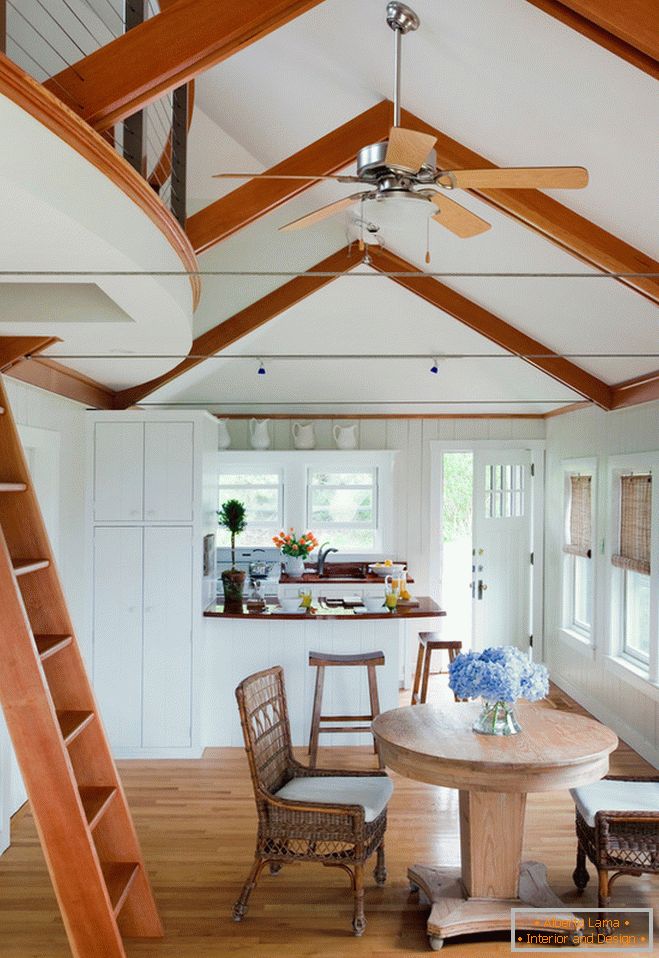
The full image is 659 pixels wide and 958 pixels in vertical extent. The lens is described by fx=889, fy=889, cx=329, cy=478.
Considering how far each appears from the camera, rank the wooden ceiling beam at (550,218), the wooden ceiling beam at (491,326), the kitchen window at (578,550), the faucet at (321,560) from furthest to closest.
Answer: the faucet at (321,560)
the kitchen window at (578,550)
the wooden ceiling beam at (491,326)
the wooden ceiling beam at (550,218)

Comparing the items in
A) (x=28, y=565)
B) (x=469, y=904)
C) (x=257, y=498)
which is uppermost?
(x=257, y=498)

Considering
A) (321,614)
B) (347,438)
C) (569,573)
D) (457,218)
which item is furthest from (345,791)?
(347,438)

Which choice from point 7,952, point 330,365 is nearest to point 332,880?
point 7,952

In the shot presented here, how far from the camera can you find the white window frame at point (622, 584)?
566cm

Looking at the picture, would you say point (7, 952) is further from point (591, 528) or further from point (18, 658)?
point (591, 528)

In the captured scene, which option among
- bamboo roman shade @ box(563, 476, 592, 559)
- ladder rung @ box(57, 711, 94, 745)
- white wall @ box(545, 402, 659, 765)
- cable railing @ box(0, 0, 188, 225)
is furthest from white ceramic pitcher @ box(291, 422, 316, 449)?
ladder rung @ box(57, 711, 94, 745)

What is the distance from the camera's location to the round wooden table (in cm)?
340

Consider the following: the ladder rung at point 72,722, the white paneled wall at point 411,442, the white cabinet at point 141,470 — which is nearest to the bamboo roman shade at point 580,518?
the white paneled wall at point 411,442

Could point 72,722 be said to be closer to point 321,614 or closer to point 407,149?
point 407,149

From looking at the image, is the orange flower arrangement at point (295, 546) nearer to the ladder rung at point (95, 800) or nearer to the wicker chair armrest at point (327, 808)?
the wicker chair armrest at point (327, 808)

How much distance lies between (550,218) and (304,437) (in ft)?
14.3

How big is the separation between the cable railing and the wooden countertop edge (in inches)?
13.7

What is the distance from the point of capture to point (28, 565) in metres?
3.25

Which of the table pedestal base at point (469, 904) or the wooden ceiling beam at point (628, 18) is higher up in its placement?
the wooden ceiling beam at point (628, 18)
